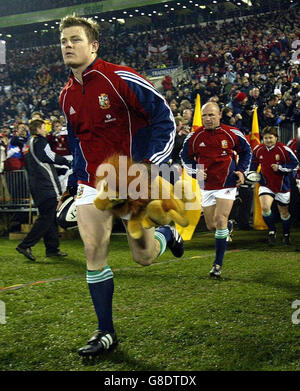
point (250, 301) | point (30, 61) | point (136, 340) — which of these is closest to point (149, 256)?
point (136, 340)

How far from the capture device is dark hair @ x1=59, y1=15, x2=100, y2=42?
329 centimetres

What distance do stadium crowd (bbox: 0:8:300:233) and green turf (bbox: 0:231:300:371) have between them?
11.3ft

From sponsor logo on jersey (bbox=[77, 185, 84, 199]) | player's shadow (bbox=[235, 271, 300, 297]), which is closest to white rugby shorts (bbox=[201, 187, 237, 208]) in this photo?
player's shadow (bbox=[235, 271, 300, 297])

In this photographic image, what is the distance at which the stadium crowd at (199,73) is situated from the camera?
37.5 feet

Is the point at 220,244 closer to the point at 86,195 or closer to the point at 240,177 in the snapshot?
the point at 240,177

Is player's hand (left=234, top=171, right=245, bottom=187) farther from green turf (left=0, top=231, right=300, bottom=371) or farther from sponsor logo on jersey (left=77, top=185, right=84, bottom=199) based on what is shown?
sponsor logo on jersey (left=77, top=185, right=84, bottom=199)

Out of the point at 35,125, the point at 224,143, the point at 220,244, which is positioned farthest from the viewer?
the point at 35,125

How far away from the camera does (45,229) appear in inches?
294

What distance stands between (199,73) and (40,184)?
594 inches

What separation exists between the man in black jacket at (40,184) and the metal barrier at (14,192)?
332 centimetres

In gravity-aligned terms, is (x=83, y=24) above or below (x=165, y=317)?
above

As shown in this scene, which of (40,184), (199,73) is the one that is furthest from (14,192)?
(199,73)

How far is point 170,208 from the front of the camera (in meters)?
2.84

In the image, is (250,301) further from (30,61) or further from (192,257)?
(30,61)
